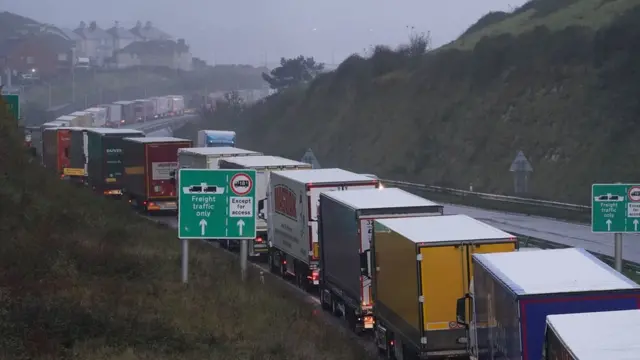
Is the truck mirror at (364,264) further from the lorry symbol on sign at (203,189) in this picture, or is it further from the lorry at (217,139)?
the lorry at (217,139)

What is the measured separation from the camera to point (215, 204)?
21.2 metres

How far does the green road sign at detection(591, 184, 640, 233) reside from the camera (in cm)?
2031

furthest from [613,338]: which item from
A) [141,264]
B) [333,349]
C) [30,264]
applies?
[141,264]

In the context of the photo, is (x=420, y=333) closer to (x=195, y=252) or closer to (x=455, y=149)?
(x=195, y=252)

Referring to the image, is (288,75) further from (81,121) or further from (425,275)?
(425,275)

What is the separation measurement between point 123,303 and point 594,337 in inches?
450

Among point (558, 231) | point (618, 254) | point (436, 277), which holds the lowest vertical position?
point (558, 231)

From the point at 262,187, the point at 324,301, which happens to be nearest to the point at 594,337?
the point at 324,301

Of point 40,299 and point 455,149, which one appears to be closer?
point 40,299

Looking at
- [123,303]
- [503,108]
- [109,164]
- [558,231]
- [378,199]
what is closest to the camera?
[123,303]

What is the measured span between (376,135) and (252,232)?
5934 centimetres

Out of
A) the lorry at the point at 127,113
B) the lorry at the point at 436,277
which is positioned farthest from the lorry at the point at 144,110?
the lorry at the point at 436,277

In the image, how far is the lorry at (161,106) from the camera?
5502 inches

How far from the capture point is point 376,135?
263 feet
